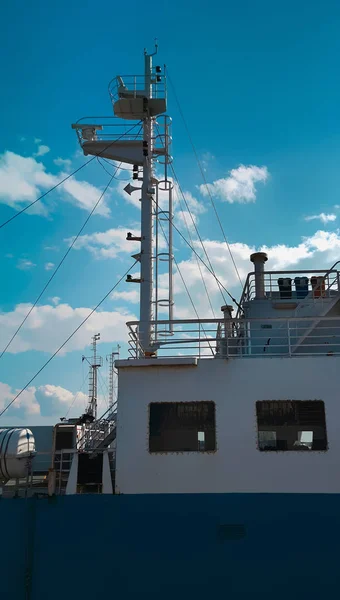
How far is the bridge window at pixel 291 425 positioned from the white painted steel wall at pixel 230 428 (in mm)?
137

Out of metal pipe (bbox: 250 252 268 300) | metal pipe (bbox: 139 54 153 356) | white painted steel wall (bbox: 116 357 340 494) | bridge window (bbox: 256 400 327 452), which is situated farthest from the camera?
metal pipe (bbox: 250 252 268 300)

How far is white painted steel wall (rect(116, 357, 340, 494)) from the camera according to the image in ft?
30.4

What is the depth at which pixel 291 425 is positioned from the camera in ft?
31.5

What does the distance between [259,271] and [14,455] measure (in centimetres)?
970

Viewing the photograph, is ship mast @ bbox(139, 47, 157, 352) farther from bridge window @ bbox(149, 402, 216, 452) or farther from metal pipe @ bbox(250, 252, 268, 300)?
metal pipe @ bbox(250, 252, 268, 300)

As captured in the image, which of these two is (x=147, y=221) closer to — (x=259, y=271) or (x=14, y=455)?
(x=259, y=271)
